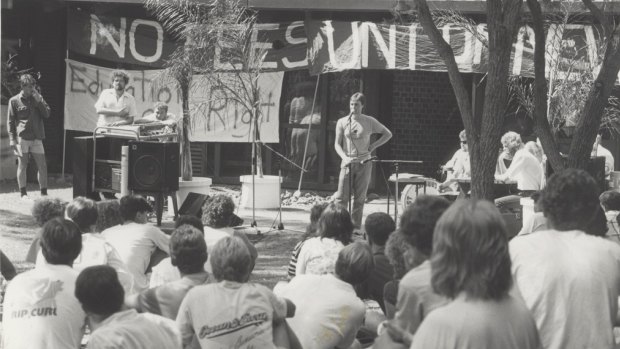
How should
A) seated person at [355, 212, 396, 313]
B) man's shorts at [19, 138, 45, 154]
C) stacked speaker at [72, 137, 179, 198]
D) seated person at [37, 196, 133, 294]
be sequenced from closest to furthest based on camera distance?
seated person at [37, 196, 133, 294] < seated person at [355, 212, 396, 313] < stacked speaker at [72, 137, 179, 198] < man's shorts at [19, 138, 45, 154]

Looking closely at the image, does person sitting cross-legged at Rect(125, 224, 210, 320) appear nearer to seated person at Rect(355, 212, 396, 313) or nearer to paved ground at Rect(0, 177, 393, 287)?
seated person at Rect(355, 212, 396, 313)

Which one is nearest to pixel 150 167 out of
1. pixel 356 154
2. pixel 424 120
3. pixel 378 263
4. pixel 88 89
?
pixel 356 154

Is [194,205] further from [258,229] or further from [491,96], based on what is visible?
[491,96]

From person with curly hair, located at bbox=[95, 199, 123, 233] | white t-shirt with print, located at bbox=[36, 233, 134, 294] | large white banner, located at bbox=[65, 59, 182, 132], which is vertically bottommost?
white t-shirt with print, located at bbox=[36, 233, 134, 294]

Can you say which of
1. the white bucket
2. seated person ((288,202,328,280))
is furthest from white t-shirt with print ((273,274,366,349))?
the white bucket

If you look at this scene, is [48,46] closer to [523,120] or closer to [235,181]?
[235,181]

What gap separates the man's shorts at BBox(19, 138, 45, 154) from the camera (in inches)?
585

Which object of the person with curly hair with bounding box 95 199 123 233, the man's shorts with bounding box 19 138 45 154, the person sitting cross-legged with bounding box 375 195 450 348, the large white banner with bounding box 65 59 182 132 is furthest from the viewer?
the large white banner with bounding box 65 59 182 132

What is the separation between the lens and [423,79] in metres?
18.0

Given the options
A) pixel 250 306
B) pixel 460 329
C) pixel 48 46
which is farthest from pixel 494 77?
pixel 48 46

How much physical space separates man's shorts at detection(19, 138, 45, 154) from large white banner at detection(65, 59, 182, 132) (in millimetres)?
2923

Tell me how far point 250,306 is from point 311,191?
42.1 ft

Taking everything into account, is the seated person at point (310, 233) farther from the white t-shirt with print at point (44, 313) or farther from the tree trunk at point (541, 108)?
the tree trunk at point (541, 108)

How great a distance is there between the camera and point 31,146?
14.9 meters
